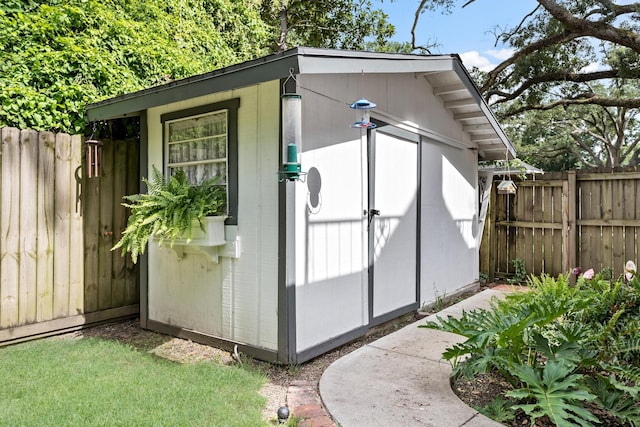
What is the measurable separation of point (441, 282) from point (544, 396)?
352 cm

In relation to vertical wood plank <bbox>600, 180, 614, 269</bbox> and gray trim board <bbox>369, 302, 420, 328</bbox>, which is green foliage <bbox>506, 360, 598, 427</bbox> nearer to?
gray trim board <bbox>369, 302, 420, 328</bbox>

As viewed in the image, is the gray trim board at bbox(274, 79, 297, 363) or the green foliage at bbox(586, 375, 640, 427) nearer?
the green foliage at bbox(586, 375, 640, 427)

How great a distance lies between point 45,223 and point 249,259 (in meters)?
2.10

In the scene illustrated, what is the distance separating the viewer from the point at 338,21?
49.0 ft

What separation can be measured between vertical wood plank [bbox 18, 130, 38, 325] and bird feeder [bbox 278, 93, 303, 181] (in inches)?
102

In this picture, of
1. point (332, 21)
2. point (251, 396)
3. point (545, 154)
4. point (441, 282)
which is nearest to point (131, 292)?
point (251, 396)

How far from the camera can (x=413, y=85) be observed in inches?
203

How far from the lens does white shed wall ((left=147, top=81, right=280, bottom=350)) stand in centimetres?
351

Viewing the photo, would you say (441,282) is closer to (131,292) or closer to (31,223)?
(131,292)

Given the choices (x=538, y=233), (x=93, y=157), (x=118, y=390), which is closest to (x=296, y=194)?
(x=118, y=390)

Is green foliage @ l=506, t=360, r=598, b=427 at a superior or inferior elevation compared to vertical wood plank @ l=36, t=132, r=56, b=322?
inferior

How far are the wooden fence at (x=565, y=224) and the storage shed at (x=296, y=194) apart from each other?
264cm

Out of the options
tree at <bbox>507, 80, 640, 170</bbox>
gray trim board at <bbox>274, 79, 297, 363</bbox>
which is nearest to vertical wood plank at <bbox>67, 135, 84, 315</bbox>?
gray trim board at <bbox>274, 79, 297, 363</bbox>

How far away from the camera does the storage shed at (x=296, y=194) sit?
3.43 metres
